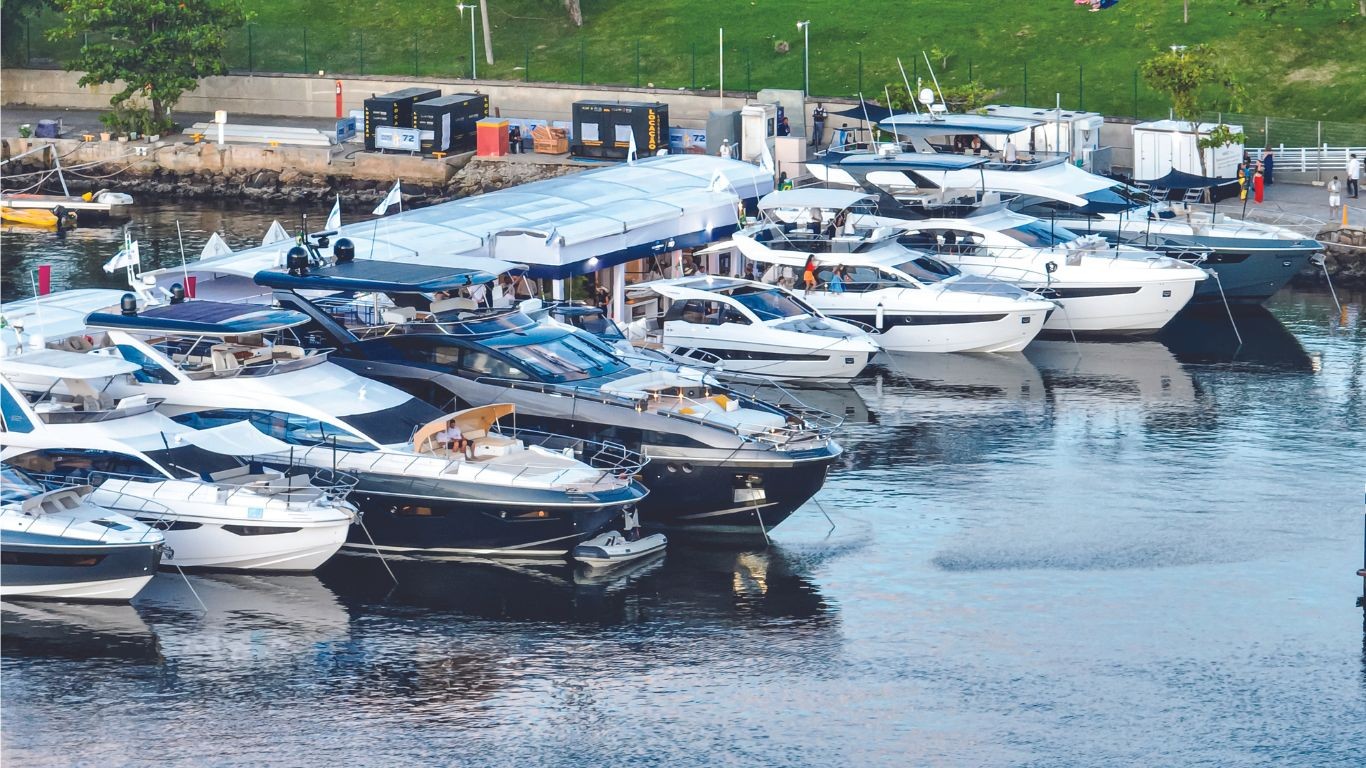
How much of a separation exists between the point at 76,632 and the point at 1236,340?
114ft

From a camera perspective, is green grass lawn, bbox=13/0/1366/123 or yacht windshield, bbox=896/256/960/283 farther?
green grass lawn, bbox=13/0/1366/123

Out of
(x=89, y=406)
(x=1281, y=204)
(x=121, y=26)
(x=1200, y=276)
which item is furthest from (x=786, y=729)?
(x=121, y=26)

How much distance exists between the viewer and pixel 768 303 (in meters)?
51.5

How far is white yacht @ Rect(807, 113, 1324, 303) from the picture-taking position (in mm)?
59656

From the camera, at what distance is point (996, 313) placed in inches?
2122

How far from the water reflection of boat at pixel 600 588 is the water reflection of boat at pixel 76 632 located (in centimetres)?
367

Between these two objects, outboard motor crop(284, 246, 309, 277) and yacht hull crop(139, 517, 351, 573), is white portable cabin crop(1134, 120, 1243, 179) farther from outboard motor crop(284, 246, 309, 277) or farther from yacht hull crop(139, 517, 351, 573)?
yacht hull crop(139, 517, 351, 573)

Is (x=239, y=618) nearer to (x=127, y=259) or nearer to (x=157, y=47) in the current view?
(x=127, y=259)

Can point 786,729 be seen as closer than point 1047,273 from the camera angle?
Yes

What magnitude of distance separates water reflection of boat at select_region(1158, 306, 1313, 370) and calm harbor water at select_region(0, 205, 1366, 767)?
9.95 meters

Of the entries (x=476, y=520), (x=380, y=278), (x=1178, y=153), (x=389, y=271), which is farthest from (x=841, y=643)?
(x=1178, y=153)

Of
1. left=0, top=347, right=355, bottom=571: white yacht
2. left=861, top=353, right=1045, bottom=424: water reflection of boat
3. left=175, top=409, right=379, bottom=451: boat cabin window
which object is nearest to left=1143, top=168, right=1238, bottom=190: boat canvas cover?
left=861, top=353, right=1045, bottom=424: water reflection of boat

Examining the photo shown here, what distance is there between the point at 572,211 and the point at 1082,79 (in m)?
33.3

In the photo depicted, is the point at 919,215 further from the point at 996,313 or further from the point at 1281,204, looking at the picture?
the point at 1281,204
